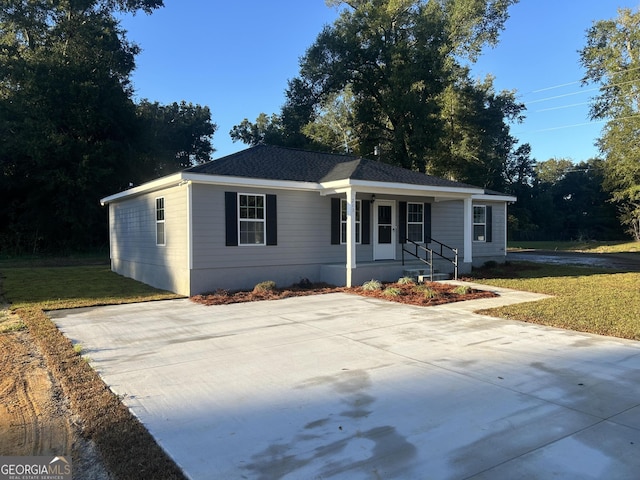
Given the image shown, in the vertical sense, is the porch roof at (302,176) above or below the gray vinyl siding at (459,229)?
above

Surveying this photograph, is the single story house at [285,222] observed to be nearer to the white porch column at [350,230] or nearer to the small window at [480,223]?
the white porch column at [350,230]

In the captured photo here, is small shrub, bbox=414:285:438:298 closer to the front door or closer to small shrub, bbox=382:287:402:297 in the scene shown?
small shrub, bbox=382:287:402:297

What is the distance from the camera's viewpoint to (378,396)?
4.03 metres

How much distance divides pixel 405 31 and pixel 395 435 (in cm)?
2525

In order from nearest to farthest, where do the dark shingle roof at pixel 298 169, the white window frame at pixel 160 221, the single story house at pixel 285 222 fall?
the single story house at pixel 285 222 < the dark shingle roof at pixel 298 169 < the white window frame at pixel 160 221

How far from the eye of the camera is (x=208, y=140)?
35531 millimetres

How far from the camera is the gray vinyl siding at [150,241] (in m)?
10.8

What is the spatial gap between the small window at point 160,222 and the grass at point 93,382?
4.53 feet

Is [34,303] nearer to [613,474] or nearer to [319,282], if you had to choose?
[319,282]

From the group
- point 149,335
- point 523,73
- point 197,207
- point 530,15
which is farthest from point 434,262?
point 523,73

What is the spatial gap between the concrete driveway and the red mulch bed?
203 cm

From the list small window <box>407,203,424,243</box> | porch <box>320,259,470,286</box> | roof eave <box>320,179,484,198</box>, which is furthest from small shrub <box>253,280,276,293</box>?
small window <box>407,203,424,243</box>

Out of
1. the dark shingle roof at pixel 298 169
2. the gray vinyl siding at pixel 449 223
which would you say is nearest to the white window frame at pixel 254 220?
the dark shingle roof at pixel 298 169

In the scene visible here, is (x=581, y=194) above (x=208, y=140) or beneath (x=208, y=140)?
beneath
